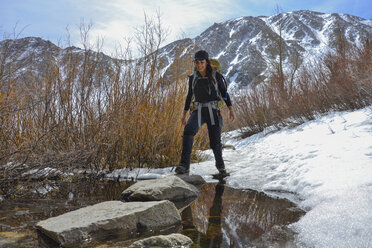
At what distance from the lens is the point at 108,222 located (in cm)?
194

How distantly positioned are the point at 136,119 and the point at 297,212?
8.48 feet

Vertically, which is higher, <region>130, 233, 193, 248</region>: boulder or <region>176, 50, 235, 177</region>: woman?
<region>176, 50, 235, 177</region>: woman

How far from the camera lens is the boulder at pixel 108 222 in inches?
71.3

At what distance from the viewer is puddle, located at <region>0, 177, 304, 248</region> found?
182 centimetres

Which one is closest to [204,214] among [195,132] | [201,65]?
[195,132]

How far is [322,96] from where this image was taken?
7.66m

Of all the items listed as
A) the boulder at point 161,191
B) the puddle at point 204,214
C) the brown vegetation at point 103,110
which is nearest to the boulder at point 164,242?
the puddle at point 204,214

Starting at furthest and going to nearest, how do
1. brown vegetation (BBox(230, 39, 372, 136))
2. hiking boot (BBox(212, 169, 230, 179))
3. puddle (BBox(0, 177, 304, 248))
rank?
1. brown vegetation (BBox(230, 39, 372, 136))
2. hiking boot (BBox(212, 169, 230, 179))
3. puddle (BBox(0, 177, 304, 248))

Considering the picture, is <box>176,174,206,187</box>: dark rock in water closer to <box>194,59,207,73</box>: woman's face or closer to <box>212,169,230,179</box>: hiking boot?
<box>212,169,230,179</box>: hiking boot

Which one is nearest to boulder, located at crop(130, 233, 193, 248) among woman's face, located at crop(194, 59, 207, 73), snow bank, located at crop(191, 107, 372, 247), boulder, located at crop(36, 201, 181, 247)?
boulder, located at crop(36, 201, 181, 247)

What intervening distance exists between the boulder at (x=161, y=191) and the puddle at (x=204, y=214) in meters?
0.17

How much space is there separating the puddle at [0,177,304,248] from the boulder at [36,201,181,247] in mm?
93

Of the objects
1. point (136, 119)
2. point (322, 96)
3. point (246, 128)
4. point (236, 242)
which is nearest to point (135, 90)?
point (136, 119)

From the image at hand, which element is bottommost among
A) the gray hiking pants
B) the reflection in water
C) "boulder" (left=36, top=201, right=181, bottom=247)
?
the reflection in water
